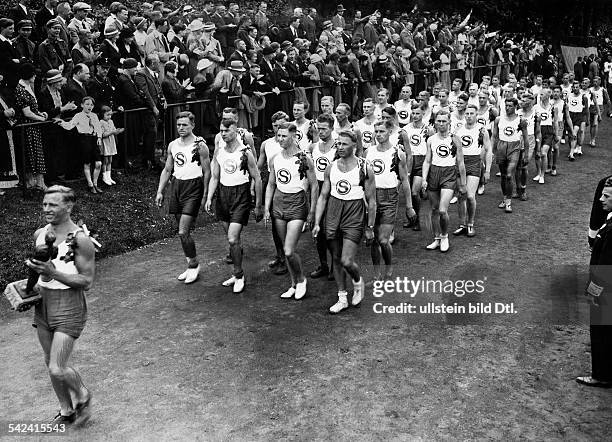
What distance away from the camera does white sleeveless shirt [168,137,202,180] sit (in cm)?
1021

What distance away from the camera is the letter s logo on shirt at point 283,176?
9773 millimetres

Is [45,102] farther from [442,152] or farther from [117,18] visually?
[442,152]

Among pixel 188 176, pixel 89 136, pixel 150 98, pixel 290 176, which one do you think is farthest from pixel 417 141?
pixel 89 136

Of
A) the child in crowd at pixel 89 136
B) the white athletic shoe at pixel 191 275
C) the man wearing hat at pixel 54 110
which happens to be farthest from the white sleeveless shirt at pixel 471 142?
the man wearing hat at pixel 54 110

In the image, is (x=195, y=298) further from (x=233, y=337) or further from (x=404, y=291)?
(x=404, y=291)

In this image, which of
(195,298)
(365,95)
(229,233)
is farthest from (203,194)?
(365,95)

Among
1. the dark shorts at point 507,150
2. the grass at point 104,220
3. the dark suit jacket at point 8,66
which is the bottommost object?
the grass at point 104,220

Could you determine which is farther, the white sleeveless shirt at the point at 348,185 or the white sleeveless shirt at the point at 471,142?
the white sleeveless shirt at the point at 471,142

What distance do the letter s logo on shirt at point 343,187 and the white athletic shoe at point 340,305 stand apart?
1.24 metres

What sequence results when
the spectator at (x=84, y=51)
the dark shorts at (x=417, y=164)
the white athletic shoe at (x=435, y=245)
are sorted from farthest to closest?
the spectator at (x=84, y=51)
the dark shorts at (x=417, y=164)
the white athletic shoe at (x=435, y=245)

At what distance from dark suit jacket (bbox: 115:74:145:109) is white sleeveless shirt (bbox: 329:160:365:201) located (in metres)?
6.00

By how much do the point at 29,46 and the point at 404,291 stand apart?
793cm

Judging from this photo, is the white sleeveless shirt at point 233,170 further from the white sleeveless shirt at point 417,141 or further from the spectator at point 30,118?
the spectator at point 30,118

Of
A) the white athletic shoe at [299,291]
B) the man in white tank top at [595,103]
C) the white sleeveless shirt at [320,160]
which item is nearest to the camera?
the white athletic shoe at [299,291]
